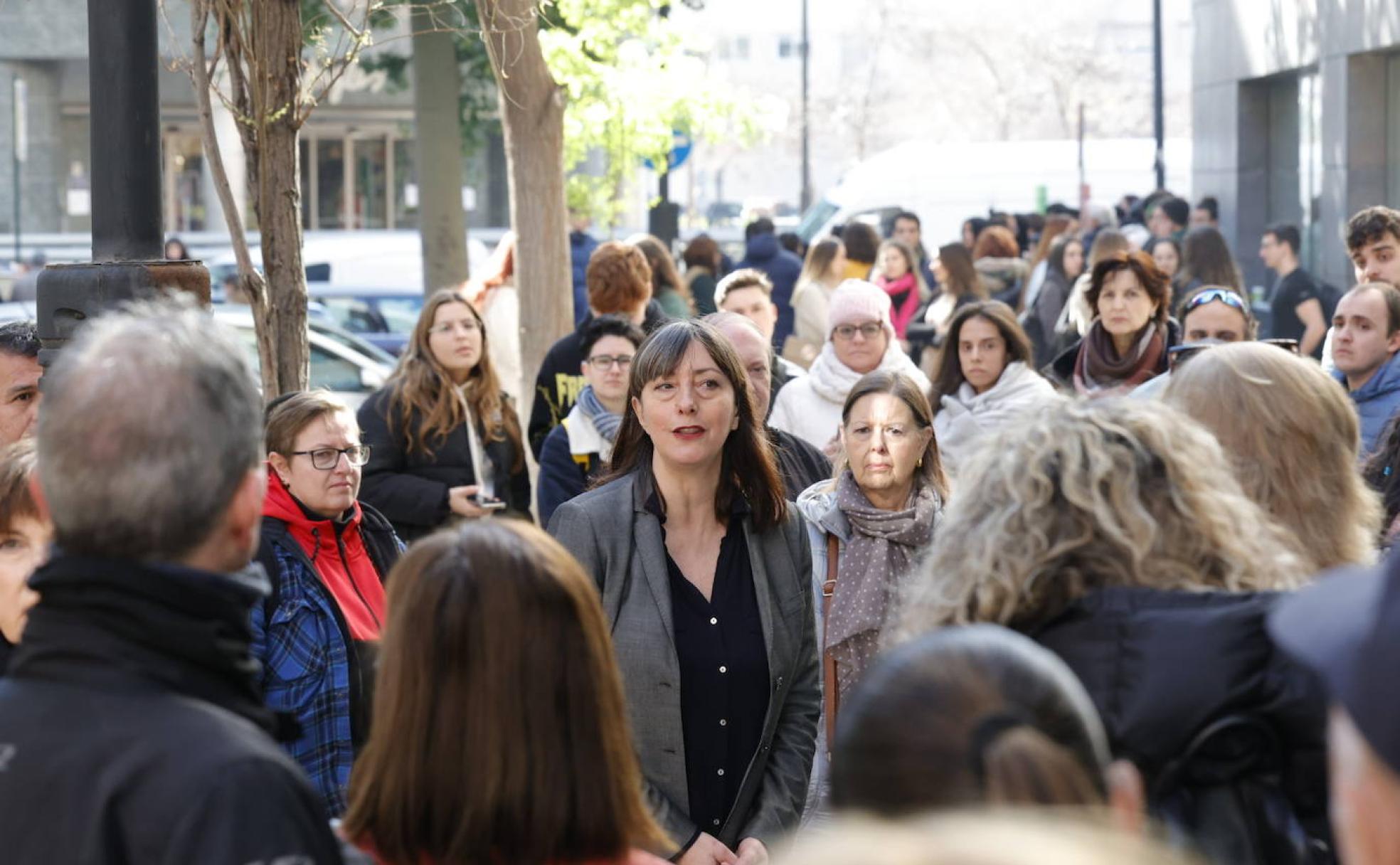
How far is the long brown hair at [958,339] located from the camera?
8117 millimetres

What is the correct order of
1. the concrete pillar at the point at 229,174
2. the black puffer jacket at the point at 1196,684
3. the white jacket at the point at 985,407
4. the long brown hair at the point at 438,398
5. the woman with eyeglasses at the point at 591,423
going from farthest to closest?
the concrete pillar at the point at 229,174
the white jacket at the point at 985,407
the long brown hair at the point at 438,398
the woman with eyeglasses at the point at 591,423
the black puffer jacket at the point at 1196,684

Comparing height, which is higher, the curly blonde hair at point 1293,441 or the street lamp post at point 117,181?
the street lamp post at point 117,181

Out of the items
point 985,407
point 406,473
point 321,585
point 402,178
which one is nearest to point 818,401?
point 985,407

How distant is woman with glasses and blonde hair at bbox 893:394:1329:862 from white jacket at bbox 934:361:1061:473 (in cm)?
466

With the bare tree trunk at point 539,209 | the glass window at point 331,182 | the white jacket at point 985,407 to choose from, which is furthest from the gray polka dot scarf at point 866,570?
the glass window at point 331,182

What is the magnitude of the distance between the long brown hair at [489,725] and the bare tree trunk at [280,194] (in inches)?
150

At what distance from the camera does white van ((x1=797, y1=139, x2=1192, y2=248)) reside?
1068 inches

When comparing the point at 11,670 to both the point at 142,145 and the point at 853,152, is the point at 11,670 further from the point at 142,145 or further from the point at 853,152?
the point at 853,152

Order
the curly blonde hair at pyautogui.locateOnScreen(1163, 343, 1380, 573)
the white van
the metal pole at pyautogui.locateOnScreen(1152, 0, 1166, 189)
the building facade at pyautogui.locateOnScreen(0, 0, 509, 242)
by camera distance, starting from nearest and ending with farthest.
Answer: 1. the curly blonde hair at pyautogui.locateOnScreen(1163, 343, 1380, 573)
2. the metal pole at pyautogui.locateOnScreen(1152, 0, 1166, 189)
3. the white van
4. the building facade at pyautogui.locateOnScreen(0, 0, 509, 242)

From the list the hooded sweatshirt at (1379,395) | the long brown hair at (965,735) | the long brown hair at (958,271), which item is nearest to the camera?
the long brown hair at (965,735)

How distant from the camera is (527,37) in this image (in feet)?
33.4

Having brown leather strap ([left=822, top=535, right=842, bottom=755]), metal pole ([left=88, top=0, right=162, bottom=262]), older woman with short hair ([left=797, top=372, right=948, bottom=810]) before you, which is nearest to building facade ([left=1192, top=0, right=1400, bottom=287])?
older woman with short hair ([left=797, top=372, right=948, bottom=810])

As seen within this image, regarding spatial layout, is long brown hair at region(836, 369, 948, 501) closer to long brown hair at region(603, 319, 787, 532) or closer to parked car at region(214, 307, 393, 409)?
long brown hair at region(603, 319, 787, 532)

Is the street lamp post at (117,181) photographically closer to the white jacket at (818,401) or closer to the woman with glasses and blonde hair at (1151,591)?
the woman with glasses and blonde hair at (1151,591)
